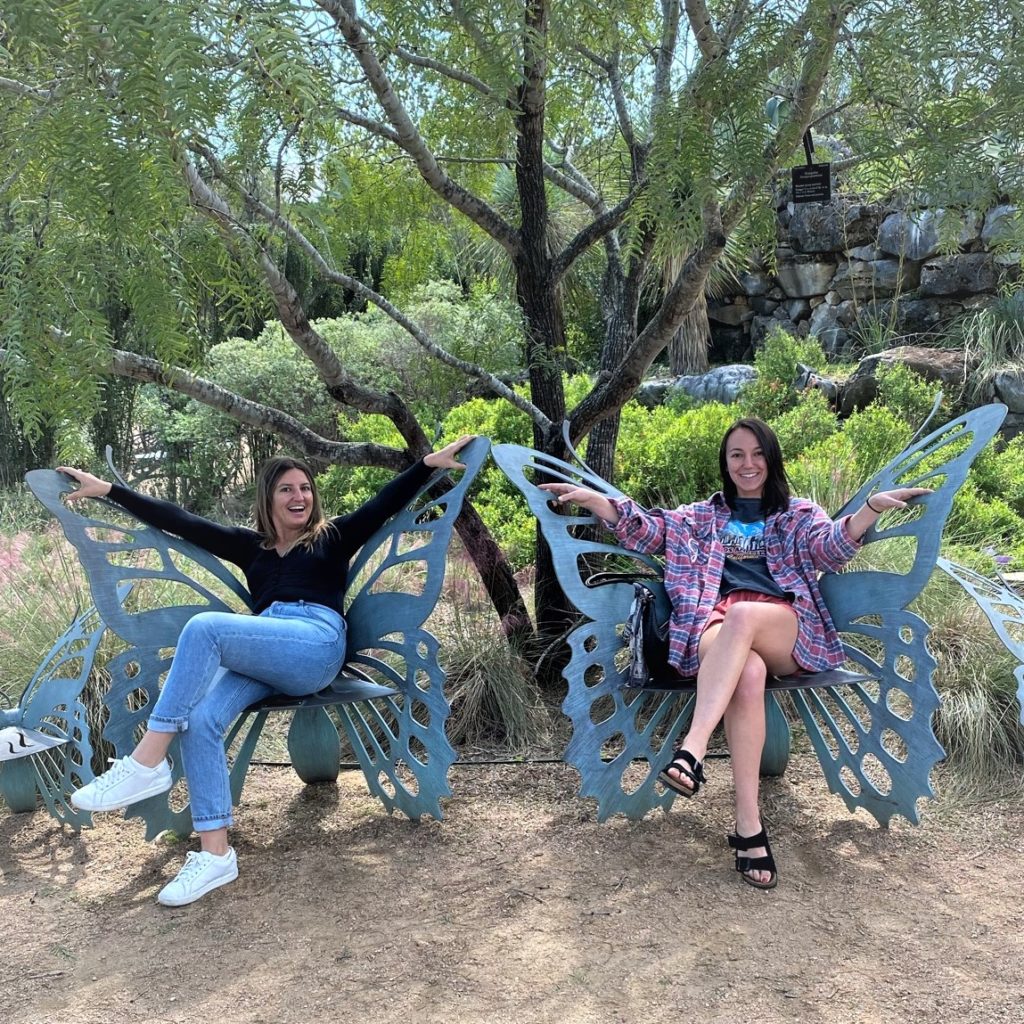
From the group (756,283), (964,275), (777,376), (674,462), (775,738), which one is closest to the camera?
(775,738)

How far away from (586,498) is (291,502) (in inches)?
37.2

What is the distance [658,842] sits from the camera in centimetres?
323

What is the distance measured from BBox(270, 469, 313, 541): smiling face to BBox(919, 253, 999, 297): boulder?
389 inches

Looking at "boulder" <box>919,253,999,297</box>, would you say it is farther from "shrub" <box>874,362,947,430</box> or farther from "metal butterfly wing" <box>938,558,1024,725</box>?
"metal butterfly wing" <box>938,558,1024,725</box>

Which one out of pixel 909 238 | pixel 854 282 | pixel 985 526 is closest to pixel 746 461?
pixel 985 526

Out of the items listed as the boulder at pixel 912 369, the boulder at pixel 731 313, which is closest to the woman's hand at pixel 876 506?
the boulder at pixel 912 369

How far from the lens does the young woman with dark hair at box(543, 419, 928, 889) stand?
295 cm

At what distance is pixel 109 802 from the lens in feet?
9.53

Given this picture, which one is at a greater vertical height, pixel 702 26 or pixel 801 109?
pixel 702 26

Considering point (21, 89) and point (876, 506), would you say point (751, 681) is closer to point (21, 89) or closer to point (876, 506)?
point (876, 506)

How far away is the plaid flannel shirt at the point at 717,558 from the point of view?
10.4 feet

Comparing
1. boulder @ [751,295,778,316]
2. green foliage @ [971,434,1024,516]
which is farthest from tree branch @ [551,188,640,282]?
boulder @ [751,295,778,316]

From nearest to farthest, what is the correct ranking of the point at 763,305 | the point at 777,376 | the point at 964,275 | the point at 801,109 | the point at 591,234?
the point at 801,109
the point at 591,234
the point at 777,376
the point at 964,275
the point at 763,305

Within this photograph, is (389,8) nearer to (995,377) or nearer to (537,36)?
(537,36)
